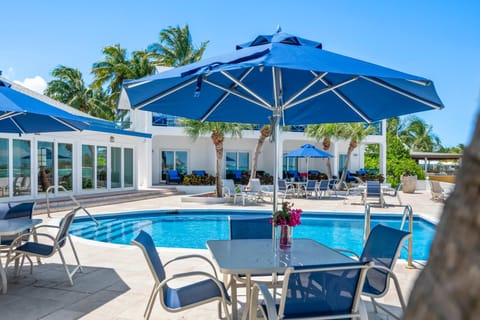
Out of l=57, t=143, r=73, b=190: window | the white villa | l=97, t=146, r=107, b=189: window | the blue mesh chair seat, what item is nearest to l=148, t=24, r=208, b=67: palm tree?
the white villa

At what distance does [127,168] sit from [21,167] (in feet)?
17.9

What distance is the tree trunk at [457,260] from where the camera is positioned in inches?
16.7

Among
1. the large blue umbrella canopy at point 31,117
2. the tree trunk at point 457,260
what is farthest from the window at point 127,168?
the tree trunk at point 457,260

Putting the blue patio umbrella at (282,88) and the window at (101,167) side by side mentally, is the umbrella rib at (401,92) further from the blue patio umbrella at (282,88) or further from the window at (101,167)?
the window at (101,167)

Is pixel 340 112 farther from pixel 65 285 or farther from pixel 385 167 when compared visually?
pixel 385 167

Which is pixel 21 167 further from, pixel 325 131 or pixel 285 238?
pixel 325 131

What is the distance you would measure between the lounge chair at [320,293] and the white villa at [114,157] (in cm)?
962

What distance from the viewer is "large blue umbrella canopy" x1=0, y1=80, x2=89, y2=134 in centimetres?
428

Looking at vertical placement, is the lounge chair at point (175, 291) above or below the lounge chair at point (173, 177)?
below

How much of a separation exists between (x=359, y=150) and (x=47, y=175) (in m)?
20.1

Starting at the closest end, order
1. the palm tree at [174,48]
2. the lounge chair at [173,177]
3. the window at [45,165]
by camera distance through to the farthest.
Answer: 1. the window at [45,165]
2. the lounge chair at [173,177]
3. the palm tree at [174,48]

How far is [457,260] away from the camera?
1.48 ft

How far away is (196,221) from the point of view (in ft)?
37.1

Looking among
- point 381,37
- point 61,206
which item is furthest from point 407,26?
point 61,206
